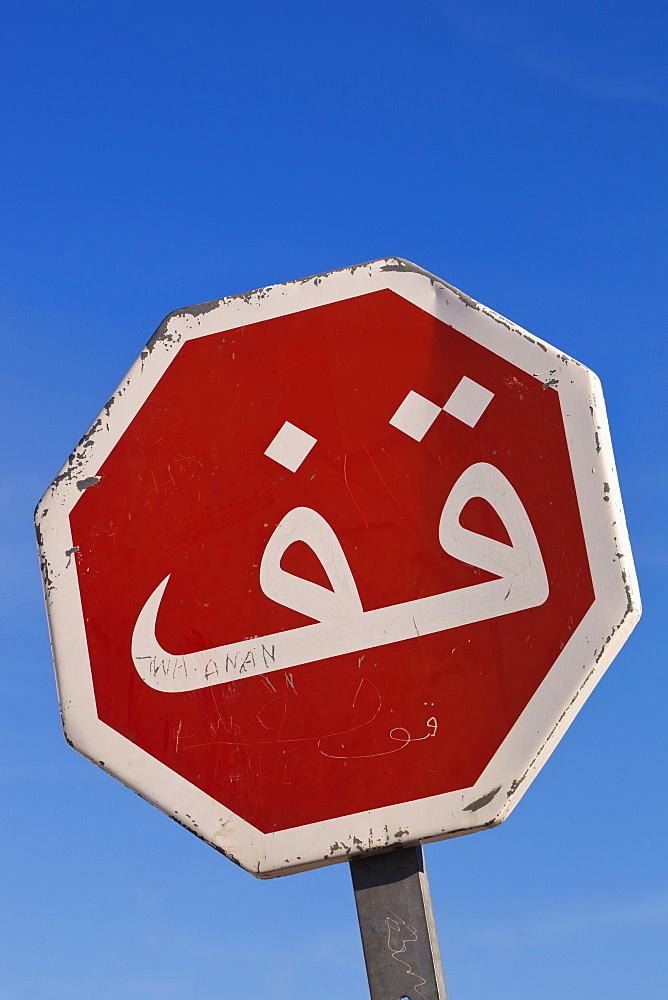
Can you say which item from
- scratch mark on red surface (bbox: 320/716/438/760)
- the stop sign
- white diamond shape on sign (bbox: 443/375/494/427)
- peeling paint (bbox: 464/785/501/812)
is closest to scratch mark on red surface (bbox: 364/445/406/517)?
the stop sign

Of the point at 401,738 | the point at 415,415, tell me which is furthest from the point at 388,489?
the point at 401,738

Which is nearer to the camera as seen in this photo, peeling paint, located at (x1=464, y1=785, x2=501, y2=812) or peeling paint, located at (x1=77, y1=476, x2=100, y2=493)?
peeling paint, located at (x1=464, y1=785, x2=501, y2=812)

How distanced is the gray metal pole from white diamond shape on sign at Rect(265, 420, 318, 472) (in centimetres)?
54

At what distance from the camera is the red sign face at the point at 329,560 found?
1.39m

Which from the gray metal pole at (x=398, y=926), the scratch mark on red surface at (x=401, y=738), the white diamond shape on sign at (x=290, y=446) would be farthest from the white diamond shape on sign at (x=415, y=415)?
the gray metal pole at (x=398, y=926)

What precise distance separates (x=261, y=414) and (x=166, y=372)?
170 mm

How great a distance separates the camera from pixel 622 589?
1.34 m

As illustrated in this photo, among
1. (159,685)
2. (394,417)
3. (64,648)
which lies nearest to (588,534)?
(394,417)

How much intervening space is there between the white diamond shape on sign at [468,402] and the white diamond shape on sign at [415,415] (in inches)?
0.9

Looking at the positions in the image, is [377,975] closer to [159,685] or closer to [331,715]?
[331,715]

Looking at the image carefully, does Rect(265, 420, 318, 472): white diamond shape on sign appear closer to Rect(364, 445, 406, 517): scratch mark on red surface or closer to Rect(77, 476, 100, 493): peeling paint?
Rect(364, 445, 406, 517): scratch mark on red surface

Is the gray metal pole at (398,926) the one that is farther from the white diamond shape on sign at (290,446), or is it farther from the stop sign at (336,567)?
the white diamond shape on sign at (290,446)

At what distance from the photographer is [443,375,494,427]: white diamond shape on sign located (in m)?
1.49

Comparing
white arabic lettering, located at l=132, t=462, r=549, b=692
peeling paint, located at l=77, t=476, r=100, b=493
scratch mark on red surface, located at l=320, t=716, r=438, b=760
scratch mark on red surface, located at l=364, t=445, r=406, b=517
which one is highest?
peeling paint, located at l=77, t=476, r=100, b=493
